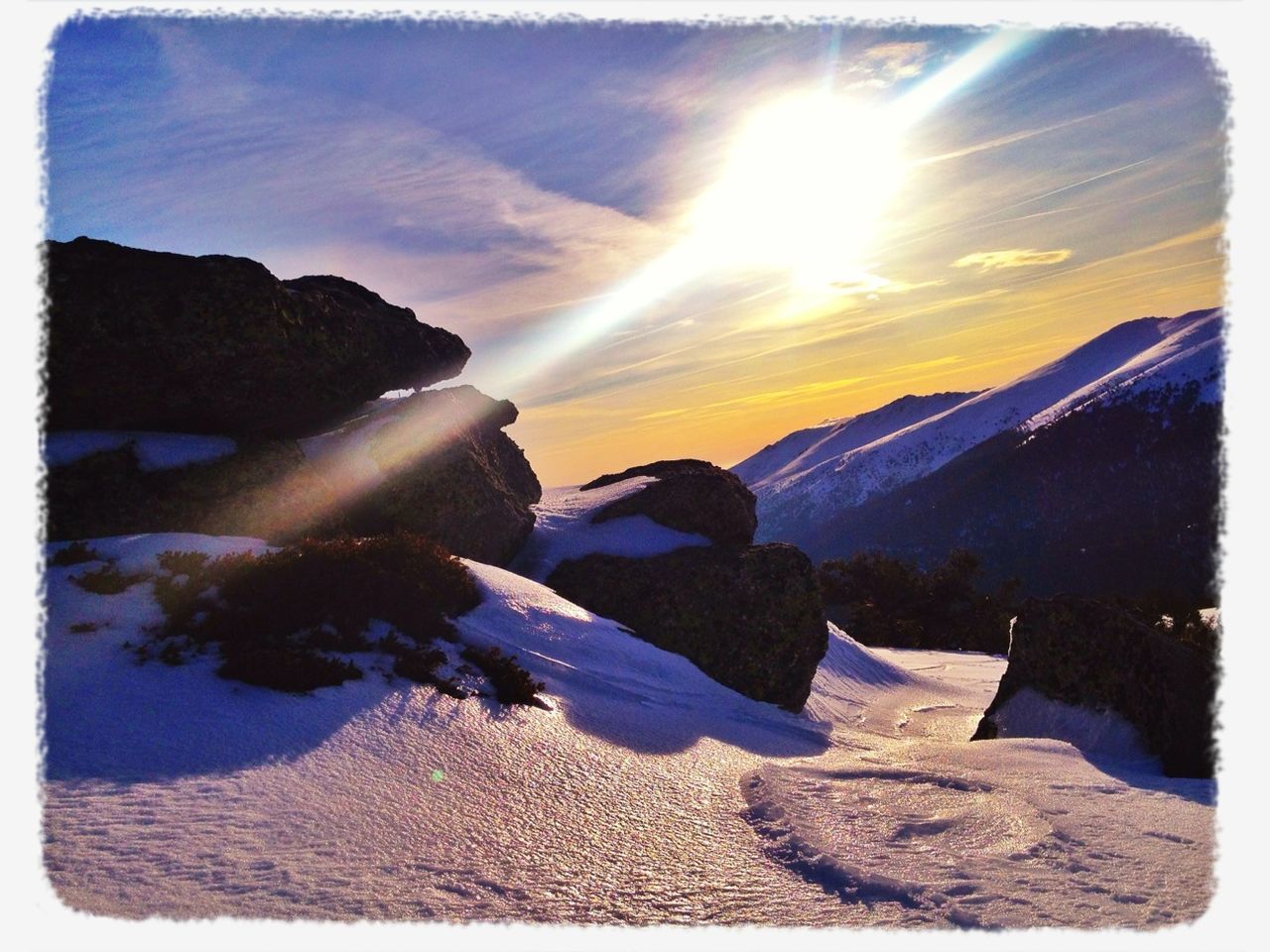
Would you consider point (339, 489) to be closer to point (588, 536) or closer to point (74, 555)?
point (74, 555)

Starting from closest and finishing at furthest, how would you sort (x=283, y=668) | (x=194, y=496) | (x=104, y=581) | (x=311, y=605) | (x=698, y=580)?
(x=283, y=668) < (x=104, y=581) < (x=311, y=605) < (x=194, y=496) < (x=698, y=580)

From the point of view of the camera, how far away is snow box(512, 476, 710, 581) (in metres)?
18.2

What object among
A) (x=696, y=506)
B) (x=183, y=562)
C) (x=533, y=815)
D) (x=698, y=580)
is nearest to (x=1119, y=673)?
(x=698, y=580)

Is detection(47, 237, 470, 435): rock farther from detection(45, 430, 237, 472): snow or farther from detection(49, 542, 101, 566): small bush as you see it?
detection(49, 542, 101, 566): small bush

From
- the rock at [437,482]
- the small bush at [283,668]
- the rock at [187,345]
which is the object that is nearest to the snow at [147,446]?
the rock at [187,345]

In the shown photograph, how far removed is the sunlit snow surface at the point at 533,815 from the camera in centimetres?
→ 509

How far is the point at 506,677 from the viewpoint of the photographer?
381 inches

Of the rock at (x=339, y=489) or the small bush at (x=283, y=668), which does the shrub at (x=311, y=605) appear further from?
the rock at (x=339, y=489)

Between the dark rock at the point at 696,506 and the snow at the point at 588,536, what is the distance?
0.23 m

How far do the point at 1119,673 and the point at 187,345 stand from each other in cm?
1628

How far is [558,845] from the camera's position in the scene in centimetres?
598

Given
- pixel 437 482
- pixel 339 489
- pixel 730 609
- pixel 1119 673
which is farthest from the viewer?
pixel 437 482

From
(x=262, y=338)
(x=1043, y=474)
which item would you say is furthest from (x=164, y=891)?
(x=1043, y=474)

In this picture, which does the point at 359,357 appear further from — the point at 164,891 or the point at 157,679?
the point at 164,891
